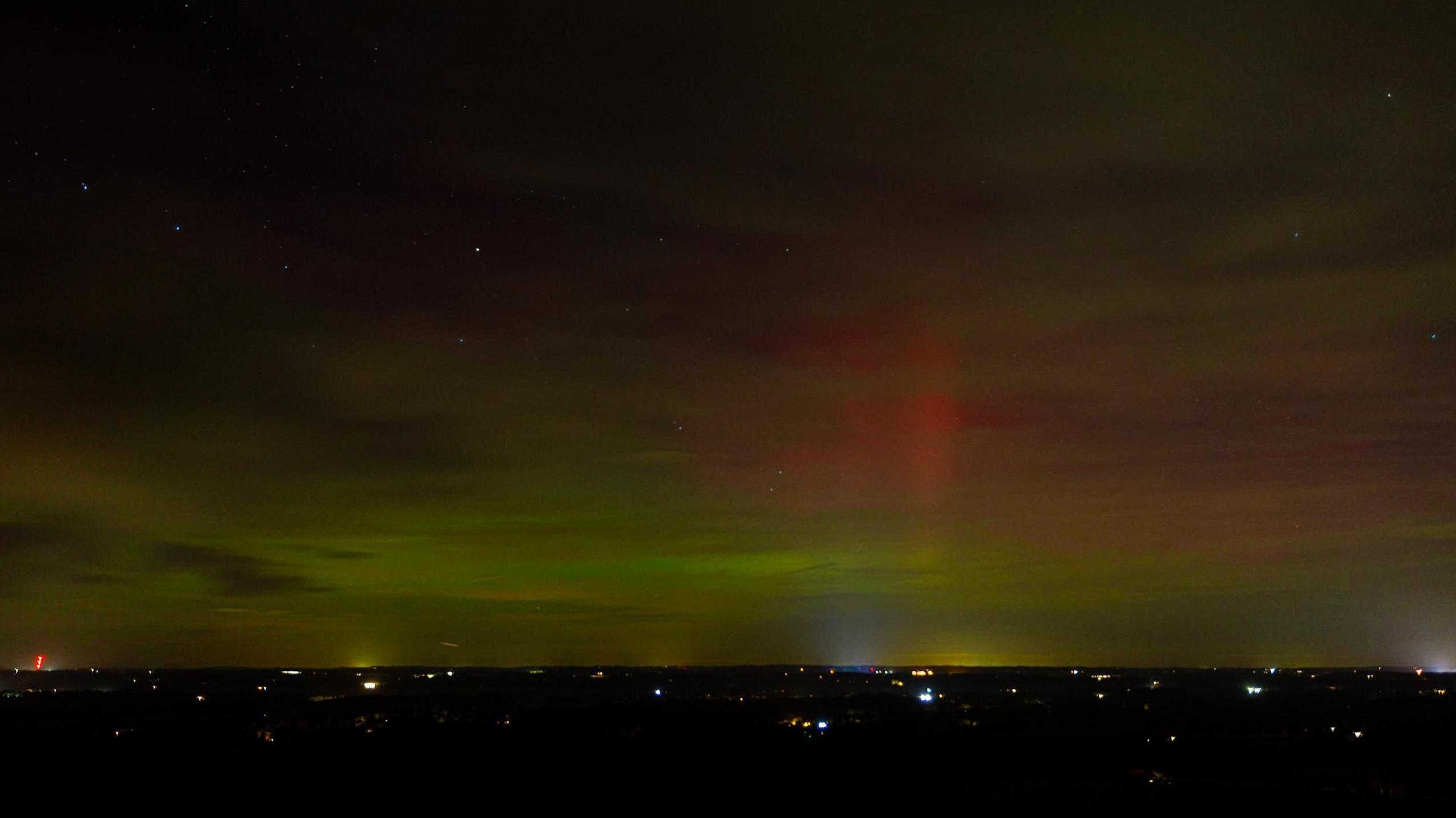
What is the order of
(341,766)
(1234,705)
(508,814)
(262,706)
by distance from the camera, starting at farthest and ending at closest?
(262,706)
(1234,705)
(341,766)
(508,814)

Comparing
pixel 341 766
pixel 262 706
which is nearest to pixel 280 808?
pixel 341 766

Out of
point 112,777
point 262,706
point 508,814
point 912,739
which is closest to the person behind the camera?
point 508,814

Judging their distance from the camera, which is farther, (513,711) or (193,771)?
(513,711)

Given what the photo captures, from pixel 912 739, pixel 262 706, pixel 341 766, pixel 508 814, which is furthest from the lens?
pixel 262 706

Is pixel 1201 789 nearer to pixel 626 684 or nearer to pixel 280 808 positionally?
pixel 280 808

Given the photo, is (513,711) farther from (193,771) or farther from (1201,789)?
(1201,789)

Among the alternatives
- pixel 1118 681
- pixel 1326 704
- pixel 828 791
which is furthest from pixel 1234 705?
pixel 1118 681
